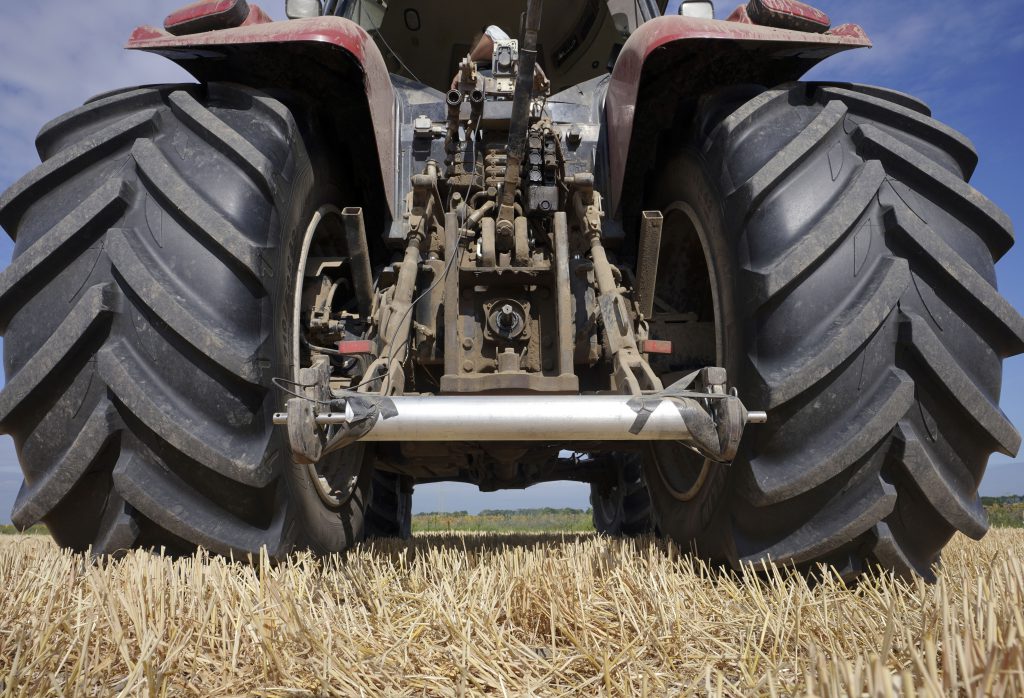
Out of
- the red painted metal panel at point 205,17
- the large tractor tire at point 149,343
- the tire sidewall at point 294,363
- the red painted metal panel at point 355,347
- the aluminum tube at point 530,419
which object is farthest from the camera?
the red painted metal panel at point 205,17

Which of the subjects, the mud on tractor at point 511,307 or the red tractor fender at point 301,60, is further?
the red tractor fender at point 301,60

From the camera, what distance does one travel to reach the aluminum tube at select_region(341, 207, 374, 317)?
2141 mm

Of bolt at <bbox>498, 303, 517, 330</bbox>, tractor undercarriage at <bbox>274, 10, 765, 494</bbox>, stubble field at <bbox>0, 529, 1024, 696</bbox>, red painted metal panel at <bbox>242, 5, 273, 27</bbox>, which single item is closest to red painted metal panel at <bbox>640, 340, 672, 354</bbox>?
tractor undercarriage at <bbox>274, 10, 765, 494</bbox>

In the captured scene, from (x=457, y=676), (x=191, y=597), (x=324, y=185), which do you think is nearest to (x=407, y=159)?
(x=324, y=185)

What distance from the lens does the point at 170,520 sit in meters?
1.59

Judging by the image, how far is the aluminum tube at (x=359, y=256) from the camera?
2.14 metres

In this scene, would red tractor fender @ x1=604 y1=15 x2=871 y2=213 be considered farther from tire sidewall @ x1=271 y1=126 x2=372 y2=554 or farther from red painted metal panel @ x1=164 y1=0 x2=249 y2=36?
red painted metal panel @ x1=164 y1=0 x2=249 y2=36

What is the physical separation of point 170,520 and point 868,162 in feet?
6.66

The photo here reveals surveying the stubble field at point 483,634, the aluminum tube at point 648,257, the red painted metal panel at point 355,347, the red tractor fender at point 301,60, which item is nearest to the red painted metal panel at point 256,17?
the red tractor fender at point 301,60

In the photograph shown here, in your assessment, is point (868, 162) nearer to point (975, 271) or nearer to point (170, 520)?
point (975, 271)

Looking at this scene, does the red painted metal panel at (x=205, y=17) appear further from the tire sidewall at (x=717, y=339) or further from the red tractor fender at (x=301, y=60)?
the tire sidewall at (x=717, y=339)

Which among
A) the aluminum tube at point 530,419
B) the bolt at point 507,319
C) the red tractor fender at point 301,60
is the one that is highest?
the red tractor fender at point 301,60

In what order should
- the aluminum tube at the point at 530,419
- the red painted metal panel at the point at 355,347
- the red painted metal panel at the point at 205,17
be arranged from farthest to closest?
the red painted metal panel at the point at 205,17 → the red painted metal panel at the point at 355,347 → the aluminum tube at the point at 530,419

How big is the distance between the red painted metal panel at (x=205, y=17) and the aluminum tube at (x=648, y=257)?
1.42 m
